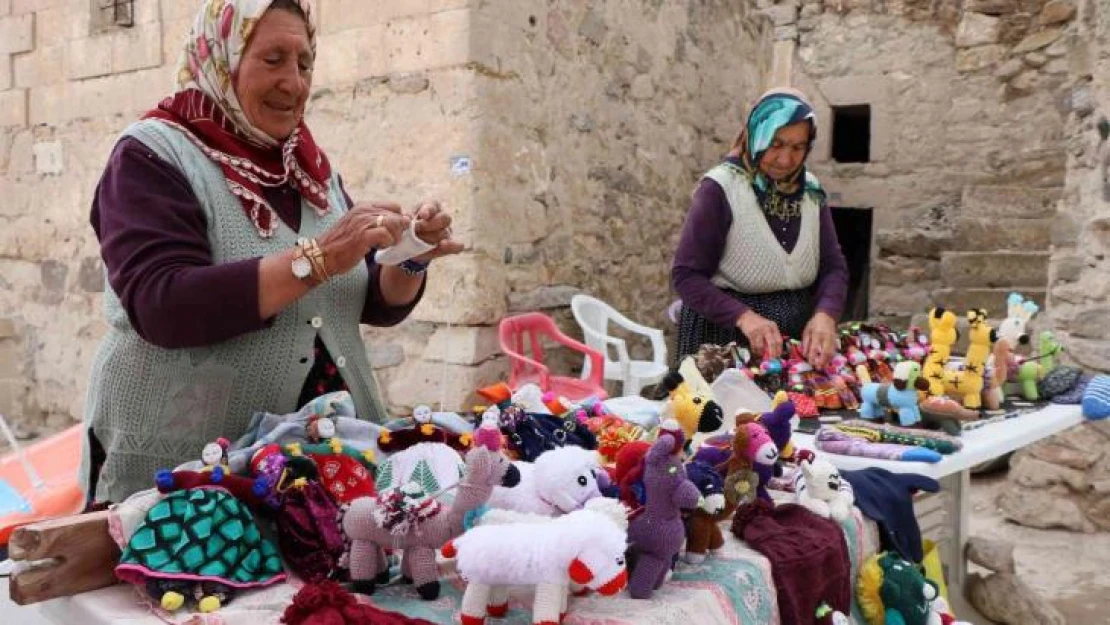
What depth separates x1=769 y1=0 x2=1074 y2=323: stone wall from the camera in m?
6.66

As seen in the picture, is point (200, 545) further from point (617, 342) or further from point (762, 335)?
point (617, 342)

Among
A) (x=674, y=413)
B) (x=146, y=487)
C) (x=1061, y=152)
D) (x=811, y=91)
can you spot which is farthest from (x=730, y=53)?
(x=146, y=487)

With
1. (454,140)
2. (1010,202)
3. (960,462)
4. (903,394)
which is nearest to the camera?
(960,462)

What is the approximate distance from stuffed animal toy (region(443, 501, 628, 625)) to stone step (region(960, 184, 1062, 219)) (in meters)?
6.58

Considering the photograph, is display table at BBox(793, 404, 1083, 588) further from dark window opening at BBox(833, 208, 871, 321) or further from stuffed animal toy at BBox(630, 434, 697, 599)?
dark window opening at BBox(833, 208, 871, 321)

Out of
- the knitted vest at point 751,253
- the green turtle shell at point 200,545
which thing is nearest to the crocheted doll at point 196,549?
the green turtle shell at point 200,545

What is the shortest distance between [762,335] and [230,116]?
1.68m

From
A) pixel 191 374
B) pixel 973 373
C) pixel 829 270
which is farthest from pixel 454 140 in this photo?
pixel 191 374

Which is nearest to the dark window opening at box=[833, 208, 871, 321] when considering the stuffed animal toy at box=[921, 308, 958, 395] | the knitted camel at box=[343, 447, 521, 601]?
the stuffed animal toy at box=[921, 308, 958, 395]

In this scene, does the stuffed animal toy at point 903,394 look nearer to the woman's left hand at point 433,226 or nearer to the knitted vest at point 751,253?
the knitted vest at point 751,253

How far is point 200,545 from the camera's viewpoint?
1.22 metres

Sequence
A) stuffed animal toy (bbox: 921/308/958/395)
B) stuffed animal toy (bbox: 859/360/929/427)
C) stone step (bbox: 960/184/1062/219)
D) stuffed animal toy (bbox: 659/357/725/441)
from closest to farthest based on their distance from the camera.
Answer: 1. stuffed animal toy (bbox: 659/357/725/441)
2. stuffed animal toy (bbox: 859/360/929/427)
3. stuffed animal toy (bbox: 921/308/958/395)
4. stone step (bbox: 960/184/1062/219)

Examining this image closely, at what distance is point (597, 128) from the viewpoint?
4.91 m

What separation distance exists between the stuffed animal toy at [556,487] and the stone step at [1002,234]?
6.14m
